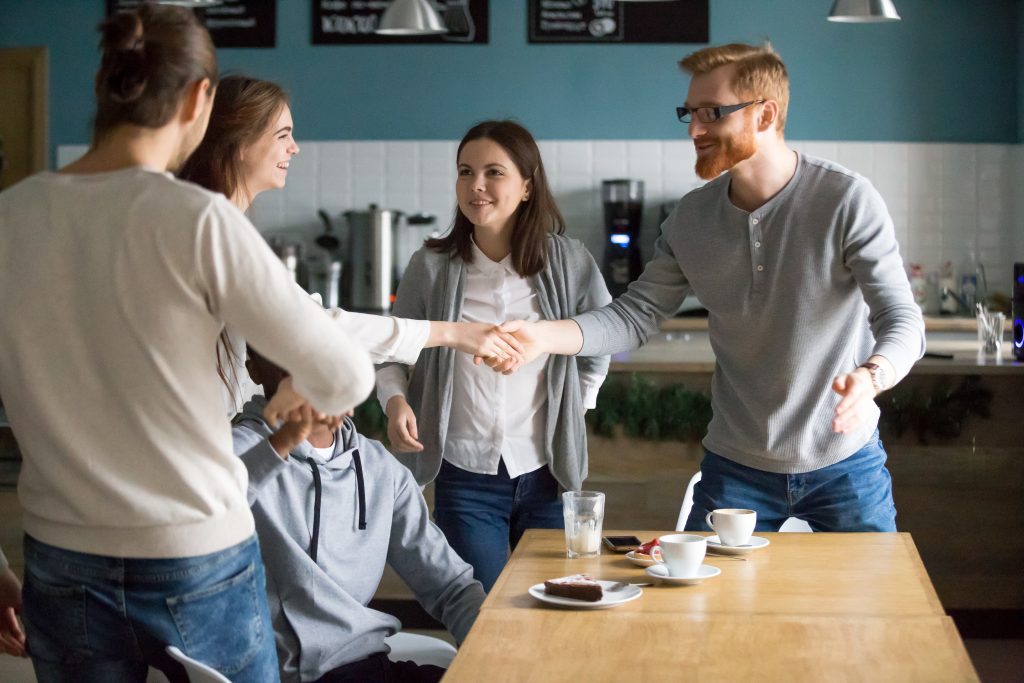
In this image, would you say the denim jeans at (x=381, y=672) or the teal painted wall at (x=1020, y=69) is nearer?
the denim jeans at (x=381, y=672)

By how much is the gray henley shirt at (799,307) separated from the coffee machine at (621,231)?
3765 mm

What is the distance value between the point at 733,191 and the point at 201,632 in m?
1.56

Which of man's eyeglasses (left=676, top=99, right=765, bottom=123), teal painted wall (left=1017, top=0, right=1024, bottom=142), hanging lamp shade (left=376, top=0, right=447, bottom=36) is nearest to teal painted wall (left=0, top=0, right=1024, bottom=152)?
teal painted wall (left=1017, top=0, right=1024, bottom=142)

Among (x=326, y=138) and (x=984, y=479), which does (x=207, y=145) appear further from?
(x=326, y=138)

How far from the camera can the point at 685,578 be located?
194cm

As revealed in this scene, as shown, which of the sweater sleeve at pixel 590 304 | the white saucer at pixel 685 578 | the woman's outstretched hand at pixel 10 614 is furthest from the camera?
the sweater sleeve at pixel 590 304

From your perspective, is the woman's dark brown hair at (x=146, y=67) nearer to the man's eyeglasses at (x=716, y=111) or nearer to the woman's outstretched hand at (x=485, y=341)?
the woman's outstretched hand at (x=485, y=341)

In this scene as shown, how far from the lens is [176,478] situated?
1.42m

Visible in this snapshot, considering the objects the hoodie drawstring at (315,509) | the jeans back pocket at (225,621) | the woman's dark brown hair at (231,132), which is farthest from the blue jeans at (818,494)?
the jeans back pocket at (225,621)

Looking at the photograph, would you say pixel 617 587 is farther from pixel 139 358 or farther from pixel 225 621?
pixel 139 358

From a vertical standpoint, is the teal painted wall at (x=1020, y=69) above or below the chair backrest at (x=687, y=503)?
above

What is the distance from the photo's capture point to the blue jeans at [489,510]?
268 centimetres

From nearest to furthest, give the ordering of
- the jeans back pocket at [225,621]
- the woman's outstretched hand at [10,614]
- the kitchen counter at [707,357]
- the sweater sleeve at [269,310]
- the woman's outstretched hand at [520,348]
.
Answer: the sweater sleeve at [269,310]
the jeans back pocket at [225,621]
the woman's outstretched hand at [10,614]
the woman's outstretched hand at [520,348]
the kitchen counter at [707,357]

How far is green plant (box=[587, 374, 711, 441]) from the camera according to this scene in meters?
3.88
